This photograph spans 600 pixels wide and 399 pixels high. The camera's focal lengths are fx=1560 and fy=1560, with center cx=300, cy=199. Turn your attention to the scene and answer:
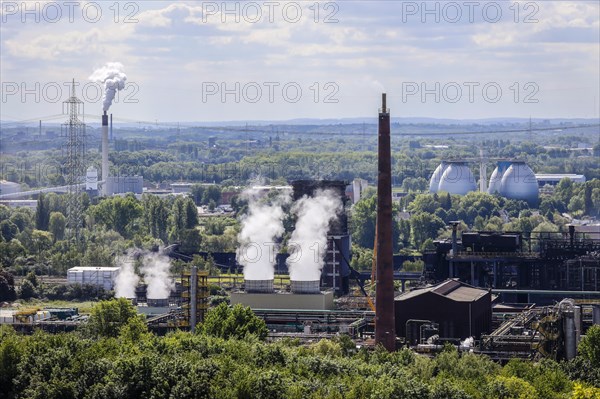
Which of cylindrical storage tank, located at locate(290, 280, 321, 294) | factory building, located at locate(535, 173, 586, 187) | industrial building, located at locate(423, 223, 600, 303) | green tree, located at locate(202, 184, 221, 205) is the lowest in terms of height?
cylindrical storage tank, located at locate(290, 280, 321, 294)

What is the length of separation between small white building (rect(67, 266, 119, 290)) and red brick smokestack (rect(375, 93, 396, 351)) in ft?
79.5

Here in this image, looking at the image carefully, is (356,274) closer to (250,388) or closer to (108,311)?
(108,311)

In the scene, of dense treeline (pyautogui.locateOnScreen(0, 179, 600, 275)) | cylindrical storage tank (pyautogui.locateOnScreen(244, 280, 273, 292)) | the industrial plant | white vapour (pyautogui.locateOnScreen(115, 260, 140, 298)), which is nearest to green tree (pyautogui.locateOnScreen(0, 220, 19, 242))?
dense treeline (pyautogui.locateOnScreen(0, 179, 600, 275))

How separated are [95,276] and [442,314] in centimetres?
2525

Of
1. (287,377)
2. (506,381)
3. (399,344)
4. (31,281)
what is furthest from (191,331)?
(31,281)

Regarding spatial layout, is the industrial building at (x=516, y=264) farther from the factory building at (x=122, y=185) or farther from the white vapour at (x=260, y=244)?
the factory building at (x=122, y=185)

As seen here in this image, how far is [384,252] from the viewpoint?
167 feet

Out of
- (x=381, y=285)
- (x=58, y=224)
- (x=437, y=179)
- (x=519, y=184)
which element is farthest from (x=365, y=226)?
(x=437, y=179)

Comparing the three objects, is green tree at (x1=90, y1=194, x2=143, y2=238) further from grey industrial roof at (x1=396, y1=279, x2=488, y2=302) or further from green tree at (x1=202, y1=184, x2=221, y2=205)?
grey industrial roof at (x1=396, y1=279, x2=488, y2=302)

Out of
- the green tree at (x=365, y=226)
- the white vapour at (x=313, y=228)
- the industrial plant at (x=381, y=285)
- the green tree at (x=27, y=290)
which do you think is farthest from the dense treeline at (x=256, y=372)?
the green tree at (x=365, y=226)

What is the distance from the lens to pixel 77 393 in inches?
1593

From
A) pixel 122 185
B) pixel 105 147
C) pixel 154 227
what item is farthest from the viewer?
pixel 122 185

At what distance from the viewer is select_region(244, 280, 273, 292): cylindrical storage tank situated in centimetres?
6191

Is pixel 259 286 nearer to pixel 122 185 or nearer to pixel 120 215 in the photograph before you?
pixel 120 215
